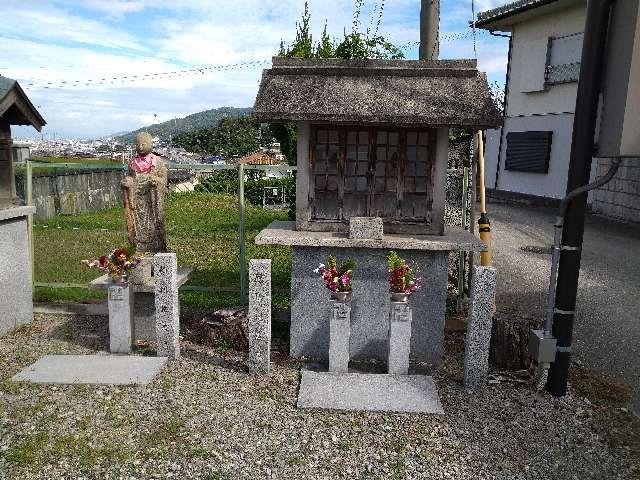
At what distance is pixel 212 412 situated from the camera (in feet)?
16.5

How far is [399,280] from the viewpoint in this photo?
5707 mm

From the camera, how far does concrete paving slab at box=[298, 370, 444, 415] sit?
522 cm

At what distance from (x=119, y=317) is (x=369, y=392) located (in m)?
3.61

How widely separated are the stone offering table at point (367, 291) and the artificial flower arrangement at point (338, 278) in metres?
0.25

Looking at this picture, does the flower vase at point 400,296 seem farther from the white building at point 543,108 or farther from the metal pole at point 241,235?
the white building at point 543,108

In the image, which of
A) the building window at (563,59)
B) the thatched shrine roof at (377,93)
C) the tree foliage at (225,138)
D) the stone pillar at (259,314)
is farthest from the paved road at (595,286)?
the tree foliage at (225,138)

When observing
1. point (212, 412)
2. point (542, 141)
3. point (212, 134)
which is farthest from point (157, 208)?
point (212, 134)

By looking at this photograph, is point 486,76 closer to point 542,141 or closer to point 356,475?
point 356,475

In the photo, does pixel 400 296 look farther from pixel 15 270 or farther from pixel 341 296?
pixel 15 270

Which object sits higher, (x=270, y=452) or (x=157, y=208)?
(x=157, y=208)

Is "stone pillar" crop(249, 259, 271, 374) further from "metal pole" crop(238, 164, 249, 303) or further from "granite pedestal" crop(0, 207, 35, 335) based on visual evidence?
"granite pedestal" crop(0, 207, 35, 335)

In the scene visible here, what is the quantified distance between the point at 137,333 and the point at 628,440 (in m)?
6.32

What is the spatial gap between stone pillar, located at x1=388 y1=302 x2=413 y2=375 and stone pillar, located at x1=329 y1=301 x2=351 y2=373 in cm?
55

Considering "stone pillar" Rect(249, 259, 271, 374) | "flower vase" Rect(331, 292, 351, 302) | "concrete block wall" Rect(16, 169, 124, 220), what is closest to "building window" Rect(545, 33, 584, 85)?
"flower vase" Rect(331, 292, 351, 302)
